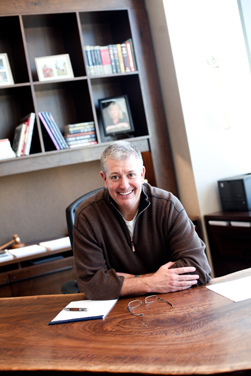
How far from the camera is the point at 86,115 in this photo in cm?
361

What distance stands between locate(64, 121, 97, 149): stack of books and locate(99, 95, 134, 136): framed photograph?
17 centimetres

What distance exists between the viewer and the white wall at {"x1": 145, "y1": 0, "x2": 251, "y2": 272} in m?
3.41

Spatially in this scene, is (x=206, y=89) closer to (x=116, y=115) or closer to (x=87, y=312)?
(x=116, y=115)

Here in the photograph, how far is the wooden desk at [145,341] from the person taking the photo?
1124mm

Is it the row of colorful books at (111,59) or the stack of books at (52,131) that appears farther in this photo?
the row of colorful books at (111,59)

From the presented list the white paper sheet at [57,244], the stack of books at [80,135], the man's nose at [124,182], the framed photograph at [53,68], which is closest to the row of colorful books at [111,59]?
the framed photograph at [53,68]

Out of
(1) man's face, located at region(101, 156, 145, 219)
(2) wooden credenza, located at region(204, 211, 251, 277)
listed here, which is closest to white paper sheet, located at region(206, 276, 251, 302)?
(1) man's face, located at region(101, 156, 145, 219)

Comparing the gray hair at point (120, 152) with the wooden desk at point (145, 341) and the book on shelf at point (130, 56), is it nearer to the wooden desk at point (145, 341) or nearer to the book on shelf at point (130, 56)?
the wooden desk at point (145, 341)

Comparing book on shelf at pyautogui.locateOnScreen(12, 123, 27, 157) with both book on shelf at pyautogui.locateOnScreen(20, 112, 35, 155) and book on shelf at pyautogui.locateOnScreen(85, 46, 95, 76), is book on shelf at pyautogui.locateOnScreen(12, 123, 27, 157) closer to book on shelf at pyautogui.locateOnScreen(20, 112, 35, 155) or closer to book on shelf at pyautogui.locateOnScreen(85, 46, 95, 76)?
book on shelf at pyautogui.locateOnScreen(20, 112, 35, 155)

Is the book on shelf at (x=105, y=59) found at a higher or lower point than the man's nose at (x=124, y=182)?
higher

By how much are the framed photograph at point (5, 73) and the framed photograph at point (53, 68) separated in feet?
Result: 0.73

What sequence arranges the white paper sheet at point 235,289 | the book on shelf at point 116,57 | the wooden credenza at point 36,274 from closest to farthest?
the white paper sheet at point 235,289
the wooden credenza at point 36,274
the book on shelf at point 116,57

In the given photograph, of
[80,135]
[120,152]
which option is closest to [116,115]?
[80,135]

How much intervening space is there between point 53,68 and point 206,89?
4.07ft
